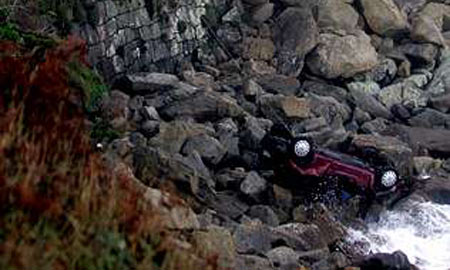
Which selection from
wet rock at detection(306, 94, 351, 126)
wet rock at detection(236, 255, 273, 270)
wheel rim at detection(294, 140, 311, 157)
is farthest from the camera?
wet rock at detection(306, 94, 351, 126)

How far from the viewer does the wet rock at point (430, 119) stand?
1634 cm

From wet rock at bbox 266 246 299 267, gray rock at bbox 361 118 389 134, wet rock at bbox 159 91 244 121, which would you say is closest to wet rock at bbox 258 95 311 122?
wet rock at bbox 159 91 244 121

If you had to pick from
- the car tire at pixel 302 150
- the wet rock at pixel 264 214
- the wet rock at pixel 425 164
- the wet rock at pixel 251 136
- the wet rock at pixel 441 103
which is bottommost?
the wet rock at pixel 441 103

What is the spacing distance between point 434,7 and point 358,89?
4.44 meters

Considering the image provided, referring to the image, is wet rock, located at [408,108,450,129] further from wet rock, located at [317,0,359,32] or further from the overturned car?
the overturned car

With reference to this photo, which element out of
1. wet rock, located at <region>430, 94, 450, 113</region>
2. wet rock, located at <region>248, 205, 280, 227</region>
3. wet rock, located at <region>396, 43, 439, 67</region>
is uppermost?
wet rock, located at <region>248, 205, 280, 227</region>

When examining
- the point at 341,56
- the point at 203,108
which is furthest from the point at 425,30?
the point at 203,108

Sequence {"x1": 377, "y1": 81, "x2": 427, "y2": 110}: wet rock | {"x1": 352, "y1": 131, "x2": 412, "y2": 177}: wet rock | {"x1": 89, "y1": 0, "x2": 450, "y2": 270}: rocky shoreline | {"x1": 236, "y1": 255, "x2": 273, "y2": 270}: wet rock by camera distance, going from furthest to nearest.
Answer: {"x1": 377, "y1": 81, "x2": 427, "y2": 110}: wet rock, {"x1": 352, "y1": 131, "x2": 412, "y2": 177}: wet rock, {"x1": 89, "y1": 0, "x2": 450, "y2": 270}: rocky shoreline, {"x1": 236, "y1": 255, "x2": 273, "y2": 270}: wet rock

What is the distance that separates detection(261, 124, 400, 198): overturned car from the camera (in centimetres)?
1155

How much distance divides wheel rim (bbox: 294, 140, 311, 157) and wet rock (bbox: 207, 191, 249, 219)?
940 mm

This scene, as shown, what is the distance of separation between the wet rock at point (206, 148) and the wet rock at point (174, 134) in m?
0.09

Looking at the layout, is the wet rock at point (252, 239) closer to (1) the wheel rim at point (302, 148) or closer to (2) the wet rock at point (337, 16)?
(1) the wheel rim at point (302, 148)

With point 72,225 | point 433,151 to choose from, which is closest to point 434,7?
point 433,151

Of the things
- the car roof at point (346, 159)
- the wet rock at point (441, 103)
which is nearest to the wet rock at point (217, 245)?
the car roof at point (346, 159)
